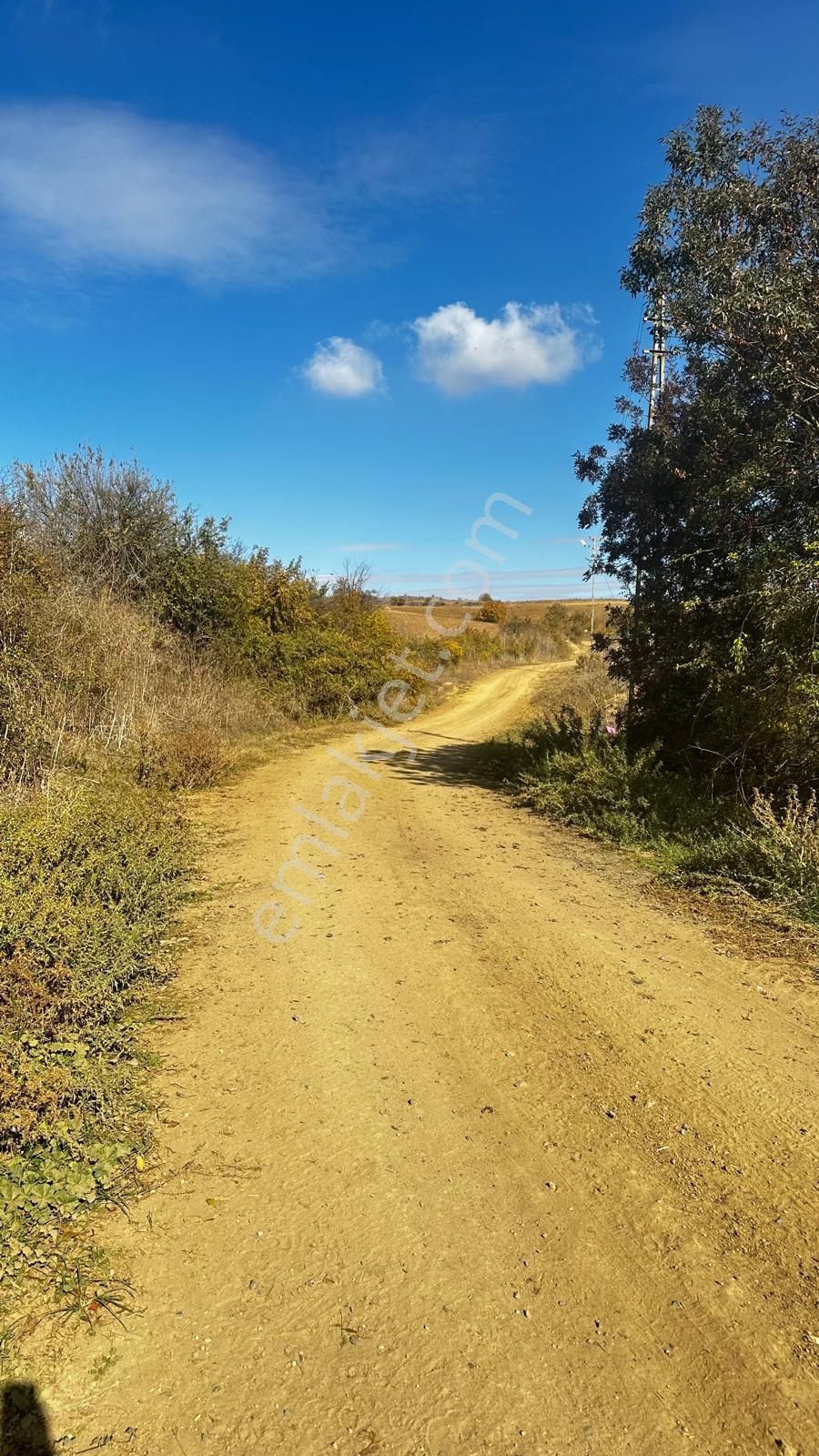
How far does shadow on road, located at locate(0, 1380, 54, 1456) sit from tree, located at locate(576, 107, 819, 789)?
6.30 metres

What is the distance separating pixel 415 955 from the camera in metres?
4.68

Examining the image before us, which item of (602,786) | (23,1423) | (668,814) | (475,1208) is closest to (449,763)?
(602,786)

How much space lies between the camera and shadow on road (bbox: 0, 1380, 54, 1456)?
176 centimetres

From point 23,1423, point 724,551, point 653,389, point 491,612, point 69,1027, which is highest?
point 491,612

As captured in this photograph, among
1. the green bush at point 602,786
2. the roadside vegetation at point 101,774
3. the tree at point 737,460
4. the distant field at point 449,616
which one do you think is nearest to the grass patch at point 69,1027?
the roadside vegetation at point 101,774

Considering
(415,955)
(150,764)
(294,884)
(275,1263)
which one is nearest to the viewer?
(275,1263)

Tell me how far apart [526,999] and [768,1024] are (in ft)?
4.27

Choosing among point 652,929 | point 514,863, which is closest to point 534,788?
point 514,863

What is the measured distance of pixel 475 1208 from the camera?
2545mm

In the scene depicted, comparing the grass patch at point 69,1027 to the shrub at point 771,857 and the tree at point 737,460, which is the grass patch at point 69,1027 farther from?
the tree at point 737,460

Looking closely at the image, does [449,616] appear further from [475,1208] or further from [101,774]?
[475,1208]

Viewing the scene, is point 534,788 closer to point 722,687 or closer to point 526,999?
point 722,687

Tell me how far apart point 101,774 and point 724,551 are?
24.1 feet

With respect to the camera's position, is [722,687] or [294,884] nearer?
[294,884]
